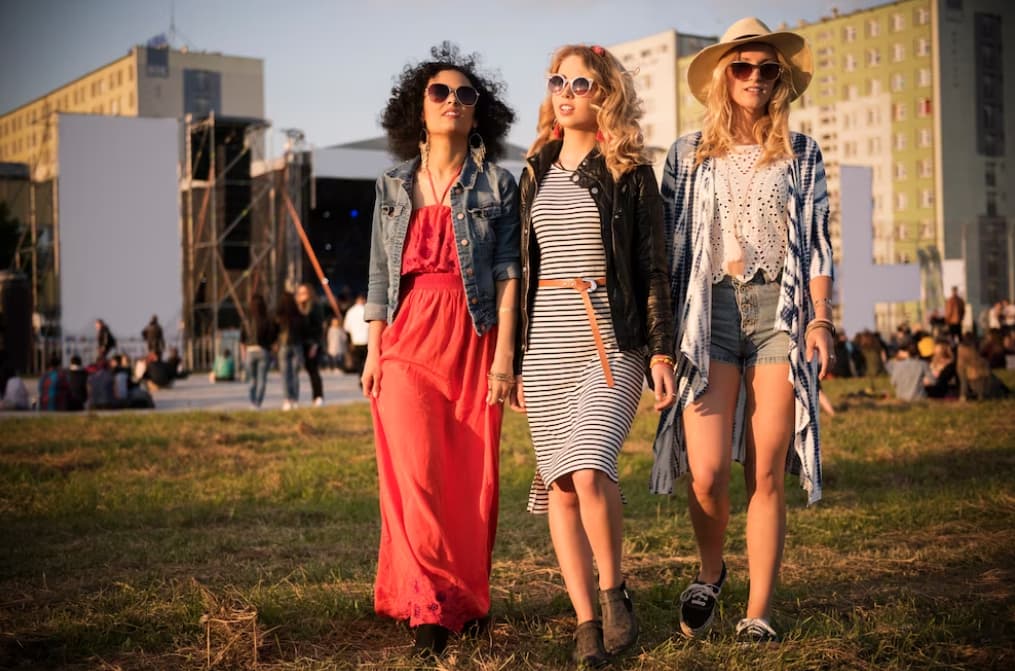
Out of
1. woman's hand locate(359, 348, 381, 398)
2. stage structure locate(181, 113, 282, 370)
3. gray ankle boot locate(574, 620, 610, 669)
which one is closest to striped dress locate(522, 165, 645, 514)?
gray ankle boot locate(574, 620, 610, 669)

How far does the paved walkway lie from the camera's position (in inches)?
741

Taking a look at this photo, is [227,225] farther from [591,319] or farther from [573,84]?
[591,319]

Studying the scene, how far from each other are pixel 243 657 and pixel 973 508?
483 centimetres

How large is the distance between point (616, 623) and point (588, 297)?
1.08 meters

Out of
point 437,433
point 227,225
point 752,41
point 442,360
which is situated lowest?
point 437,433

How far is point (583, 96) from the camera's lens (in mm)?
4352

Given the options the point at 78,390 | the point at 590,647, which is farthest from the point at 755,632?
the point at 78,390

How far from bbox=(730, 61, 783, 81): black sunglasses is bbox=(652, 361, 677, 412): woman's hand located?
1.11 metres

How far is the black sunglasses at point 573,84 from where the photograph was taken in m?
4.32

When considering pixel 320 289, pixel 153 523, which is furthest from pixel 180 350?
pixel 153 523

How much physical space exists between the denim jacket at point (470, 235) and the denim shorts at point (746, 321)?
2.46 ft

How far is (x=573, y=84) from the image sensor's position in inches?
171

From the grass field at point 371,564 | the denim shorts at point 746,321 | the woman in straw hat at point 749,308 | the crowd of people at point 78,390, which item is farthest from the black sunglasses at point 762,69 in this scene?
the crowd of people at point 78,390

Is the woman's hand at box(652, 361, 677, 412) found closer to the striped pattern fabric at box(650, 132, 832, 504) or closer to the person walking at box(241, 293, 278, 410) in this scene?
the striped pattern fabric at box(650, 132, 832, 504)
